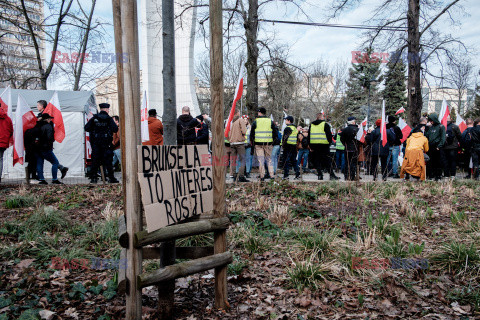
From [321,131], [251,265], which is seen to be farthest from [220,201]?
[321,131]

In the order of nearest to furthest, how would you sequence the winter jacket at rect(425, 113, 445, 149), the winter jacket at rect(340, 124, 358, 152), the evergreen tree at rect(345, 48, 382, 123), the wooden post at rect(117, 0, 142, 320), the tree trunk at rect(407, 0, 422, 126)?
the wooden post at rect(117, 0, 142, 320)
the winter jacket at rect(340, 124, 358, 152)
the winter jacket at rect(425, 113, 445, 149)
the tree trunk at rect(407, 0, 422, 126)
the evergreen tree at rect(345, 48, 382, 123)

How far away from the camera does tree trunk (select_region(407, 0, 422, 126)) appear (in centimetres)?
1490

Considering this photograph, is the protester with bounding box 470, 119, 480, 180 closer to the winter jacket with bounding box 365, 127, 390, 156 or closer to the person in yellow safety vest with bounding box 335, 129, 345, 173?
the winter jacket with bounding box 365, 127, 390, 156

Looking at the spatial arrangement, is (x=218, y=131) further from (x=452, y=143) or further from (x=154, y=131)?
(x=452, y=143)

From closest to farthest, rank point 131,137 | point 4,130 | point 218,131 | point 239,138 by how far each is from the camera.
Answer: point 131,137 < point 218,131 < point 4,130 < point 239,138

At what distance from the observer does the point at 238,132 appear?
10062mm

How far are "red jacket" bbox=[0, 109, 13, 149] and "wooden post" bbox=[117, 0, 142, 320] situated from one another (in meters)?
8.25

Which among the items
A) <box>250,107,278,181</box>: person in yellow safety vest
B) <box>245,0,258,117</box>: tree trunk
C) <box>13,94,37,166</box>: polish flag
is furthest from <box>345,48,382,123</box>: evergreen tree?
<box>13,94,37,166</box>: polish flag

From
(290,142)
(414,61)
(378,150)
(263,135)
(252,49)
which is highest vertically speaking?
(252,49)

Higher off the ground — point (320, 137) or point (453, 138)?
point (320, 137)

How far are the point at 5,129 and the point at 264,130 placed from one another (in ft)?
22.8

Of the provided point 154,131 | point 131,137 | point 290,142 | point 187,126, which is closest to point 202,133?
point 187,126

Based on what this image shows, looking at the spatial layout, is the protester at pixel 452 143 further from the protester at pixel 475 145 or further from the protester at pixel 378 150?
the protester at pixel 378 150

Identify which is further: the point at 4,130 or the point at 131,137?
the point at 4,130
